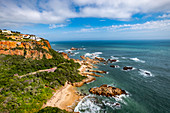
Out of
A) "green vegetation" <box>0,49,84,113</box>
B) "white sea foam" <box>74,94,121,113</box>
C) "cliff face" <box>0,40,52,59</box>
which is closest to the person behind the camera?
"green vegetation" <box>0,49,84,113</box>

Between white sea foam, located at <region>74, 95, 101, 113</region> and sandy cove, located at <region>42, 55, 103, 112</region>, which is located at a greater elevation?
sandy cove, located at <region>42, 55, 103, 112</region>

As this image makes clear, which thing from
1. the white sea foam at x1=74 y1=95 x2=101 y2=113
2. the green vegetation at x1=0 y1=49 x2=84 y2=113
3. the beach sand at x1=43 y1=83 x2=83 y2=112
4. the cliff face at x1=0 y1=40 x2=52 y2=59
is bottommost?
the white sea foam at x1=74 y1=95 x2=101 y2=113

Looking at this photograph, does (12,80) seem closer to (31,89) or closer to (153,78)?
(31,89)

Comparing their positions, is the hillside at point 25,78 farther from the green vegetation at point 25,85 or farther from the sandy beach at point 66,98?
the sandy beach at point 66,98

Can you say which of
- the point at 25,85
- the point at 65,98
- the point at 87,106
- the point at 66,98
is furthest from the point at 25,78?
the point at 87,106

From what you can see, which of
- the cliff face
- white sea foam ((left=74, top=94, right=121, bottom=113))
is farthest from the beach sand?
the cliff face

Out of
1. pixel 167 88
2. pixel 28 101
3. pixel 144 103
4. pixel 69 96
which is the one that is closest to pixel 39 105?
pixel 28 101

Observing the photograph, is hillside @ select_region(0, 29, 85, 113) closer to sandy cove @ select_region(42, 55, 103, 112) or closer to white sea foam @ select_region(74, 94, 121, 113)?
sandy cove @ select_region(42, 55, 103, 112)
